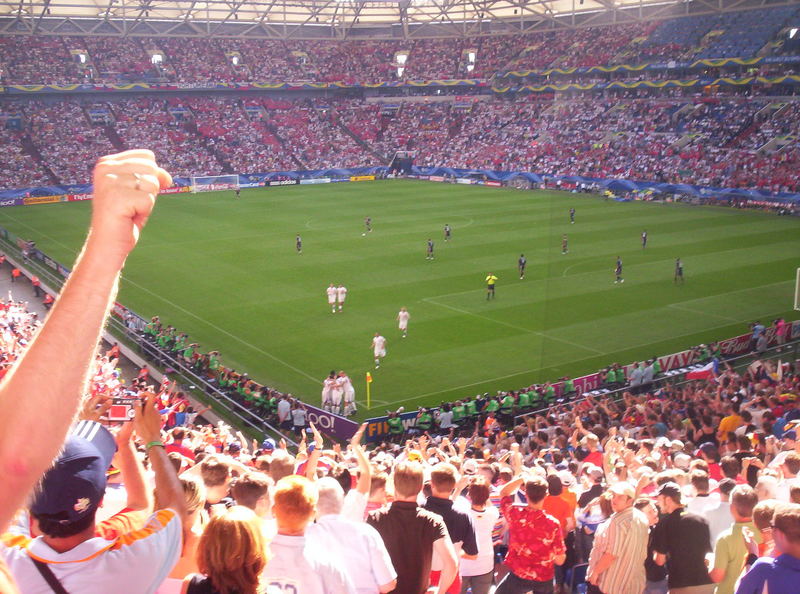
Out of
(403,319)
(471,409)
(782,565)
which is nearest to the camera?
(782,565)

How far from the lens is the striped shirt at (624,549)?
6504 millimetres

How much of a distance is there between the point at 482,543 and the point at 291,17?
86646mm

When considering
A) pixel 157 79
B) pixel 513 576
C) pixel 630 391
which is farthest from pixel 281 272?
pixel 157 79

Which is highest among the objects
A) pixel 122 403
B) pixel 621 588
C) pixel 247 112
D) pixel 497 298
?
pixel 247 112

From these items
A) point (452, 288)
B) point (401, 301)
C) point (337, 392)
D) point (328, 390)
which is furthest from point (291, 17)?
point (337, 392)

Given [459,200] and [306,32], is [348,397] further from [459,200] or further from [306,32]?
[306,32]

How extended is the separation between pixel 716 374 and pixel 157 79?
68125 millimetres

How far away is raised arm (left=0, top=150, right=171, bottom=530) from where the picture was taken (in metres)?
1.64

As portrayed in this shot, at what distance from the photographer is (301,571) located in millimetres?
4285

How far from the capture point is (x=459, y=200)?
2318 inches

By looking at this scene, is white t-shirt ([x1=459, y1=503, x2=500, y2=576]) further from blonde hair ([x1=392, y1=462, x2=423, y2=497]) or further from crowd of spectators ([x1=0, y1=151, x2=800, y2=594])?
blonde hair ([x1=392, y1=462, x2=423, y2=497])

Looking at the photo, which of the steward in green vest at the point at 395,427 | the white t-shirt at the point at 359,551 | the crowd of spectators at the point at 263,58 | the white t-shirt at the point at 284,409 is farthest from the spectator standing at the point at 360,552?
the crowd of spectators at the point at 263,58

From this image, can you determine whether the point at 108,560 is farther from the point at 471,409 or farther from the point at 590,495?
the point at 471,409

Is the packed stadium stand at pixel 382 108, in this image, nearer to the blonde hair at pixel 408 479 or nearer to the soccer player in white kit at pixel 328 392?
the soccer player in white kit at pixel 328 392
